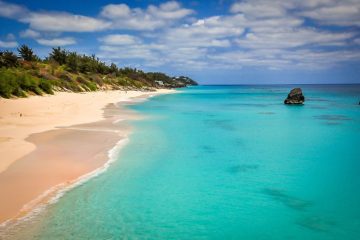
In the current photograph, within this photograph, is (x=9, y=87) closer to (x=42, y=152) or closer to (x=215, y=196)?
(x=42, y=152)

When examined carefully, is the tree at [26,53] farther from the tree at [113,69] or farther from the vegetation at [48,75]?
the tree at [113,69]

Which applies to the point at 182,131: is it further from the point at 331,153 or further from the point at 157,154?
the point at 331,153

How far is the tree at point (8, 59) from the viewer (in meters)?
49.4

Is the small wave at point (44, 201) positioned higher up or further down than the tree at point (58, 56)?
further down

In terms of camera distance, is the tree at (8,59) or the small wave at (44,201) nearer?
the small wave at (44,201)

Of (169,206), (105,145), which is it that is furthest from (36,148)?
(169,206)

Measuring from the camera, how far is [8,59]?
5012 centimetres

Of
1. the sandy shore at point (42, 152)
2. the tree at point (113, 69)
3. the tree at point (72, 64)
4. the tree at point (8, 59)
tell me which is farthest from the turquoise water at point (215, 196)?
the tree at point (113, 69)

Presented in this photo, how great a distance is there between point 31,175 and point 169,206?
4171 mm

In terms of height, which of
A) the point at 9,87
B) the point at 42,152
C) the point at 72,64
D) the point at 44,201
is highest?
the point at 72,64

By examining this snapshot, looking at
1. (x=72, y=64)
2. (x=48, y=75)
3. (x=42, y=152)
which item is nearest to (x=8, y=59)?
(x=48, y=75)

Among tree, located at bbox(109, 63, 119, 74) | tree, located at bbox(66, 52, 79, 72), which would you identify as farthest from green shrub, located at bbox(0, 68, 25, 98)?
tree, located at bbox(109, 63, 119, 74)

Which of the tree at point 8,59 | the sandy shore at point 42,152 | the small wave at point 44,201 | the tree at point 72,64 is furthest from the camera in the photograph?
the tree at point 72,64

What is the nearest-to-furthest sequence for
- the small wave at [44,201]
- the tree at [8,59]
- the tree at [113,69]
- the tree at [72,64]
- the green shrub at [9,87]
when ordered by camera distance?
1. the small wave at [44,201]
2. the green shrub at [9,87]
3. the tree at [8,59]
4. the tree at [72,64]
5. the tree at [113,69]
